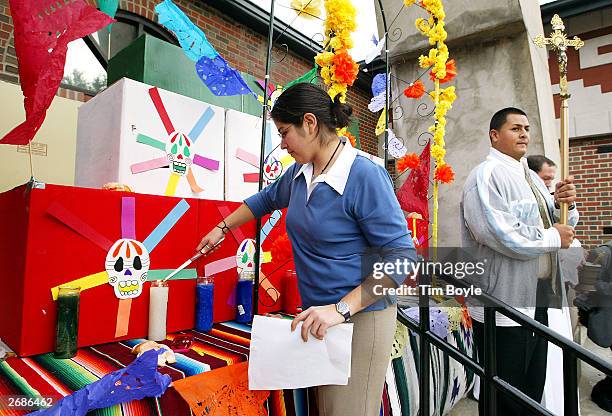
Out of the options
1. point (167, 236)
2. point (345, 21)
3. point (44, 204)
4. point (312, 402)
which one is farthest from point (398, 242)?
point (345, 21)

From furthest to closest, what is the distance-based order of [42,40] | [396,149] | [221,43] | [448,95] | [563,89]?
[221,43] < [396,149] < [448,95] < [563,89] < [42,40]

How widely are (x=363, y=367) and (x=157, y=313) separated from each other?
74cm

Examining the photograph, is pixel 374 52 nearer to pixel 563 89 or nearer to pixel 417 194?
pixel 417 194

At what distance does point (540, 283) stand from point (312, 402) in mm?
1087

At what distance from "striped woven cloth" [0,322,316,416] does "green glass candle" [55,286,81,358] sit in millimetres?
A: 29

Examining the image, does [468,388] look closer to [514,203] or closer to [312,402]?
[514,203]

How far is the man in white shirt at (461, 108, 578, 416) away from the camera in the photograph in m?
1.49

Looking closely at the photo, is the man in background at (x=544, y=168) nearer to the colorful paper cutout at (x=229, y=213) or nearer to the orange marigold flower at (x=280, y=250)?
the orange marigold flower at (x=280, y=250)

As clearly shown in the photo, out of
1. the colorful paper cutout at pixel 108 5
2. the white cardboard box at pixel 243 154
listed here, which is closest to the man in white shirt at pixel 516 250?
the white cardboard box at pixel 243 154

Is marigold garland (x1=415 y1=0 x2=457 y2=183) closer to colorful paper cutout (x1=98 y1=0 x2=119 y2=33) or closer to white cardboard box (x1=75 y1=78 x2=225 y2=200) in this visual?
white cardboard box (x1=75 y1=78 x2=225 y2=200)

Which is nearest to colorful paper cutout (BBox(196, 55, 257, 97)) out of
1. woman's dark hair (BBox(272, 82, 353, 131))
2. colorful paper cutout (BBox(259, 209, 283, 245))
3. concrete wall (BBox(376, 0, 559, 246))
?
colorful paper cutout (BBox(259, 209, 283, 245))

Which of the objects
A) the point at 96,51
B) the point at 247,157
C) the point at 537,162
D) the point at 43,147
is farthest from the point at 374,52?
the point at 96,51

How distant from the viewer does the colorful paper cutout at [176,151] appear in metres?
1.55

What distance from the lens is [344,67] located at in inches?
80.7
